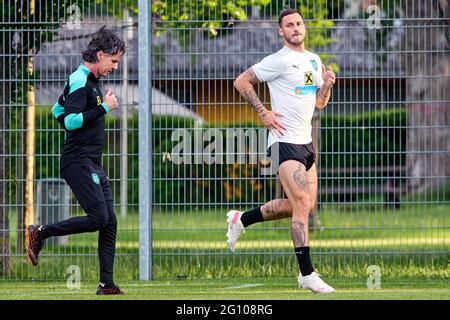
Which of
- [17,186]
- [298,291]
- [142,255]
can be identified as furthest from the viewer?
[17,186]

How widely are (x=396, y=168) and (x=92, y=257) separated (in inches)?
128

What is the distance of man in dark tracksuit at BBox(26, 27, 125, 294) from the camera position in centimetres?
866

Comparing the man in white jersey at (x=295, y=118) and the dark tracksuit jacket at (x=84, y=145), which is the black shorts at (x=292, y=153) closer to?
the man in white jersey at (x=295, y=118)

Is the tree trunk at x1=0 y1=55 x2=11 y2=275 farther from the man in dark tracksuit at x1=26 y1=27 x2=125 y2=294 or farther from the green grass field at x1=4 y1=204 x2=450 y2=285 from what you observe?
the man in dark tracksuit at x1=26 y1=27 x2=125 y2=294

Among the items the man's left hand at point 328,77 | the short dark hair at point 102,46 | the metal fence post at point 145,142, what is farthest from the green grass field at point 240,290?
the short dark hair at point 102,46

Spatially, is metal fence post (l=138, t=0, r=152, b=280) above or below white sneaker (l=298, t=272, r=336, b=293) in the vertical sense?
above

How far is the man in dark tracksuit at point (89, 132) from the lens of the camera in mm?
8664

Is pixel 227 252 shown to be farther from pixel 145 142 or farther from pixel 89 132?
pixel 89 132

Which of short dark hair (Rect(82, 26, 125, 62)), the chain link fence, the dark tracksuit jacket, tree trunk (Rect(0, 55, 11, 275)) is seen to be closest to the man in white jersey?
short dark hair (Rect(82, 26, 125, 62))

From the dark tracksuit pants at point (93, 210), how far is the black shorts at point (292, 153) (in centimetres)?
128
